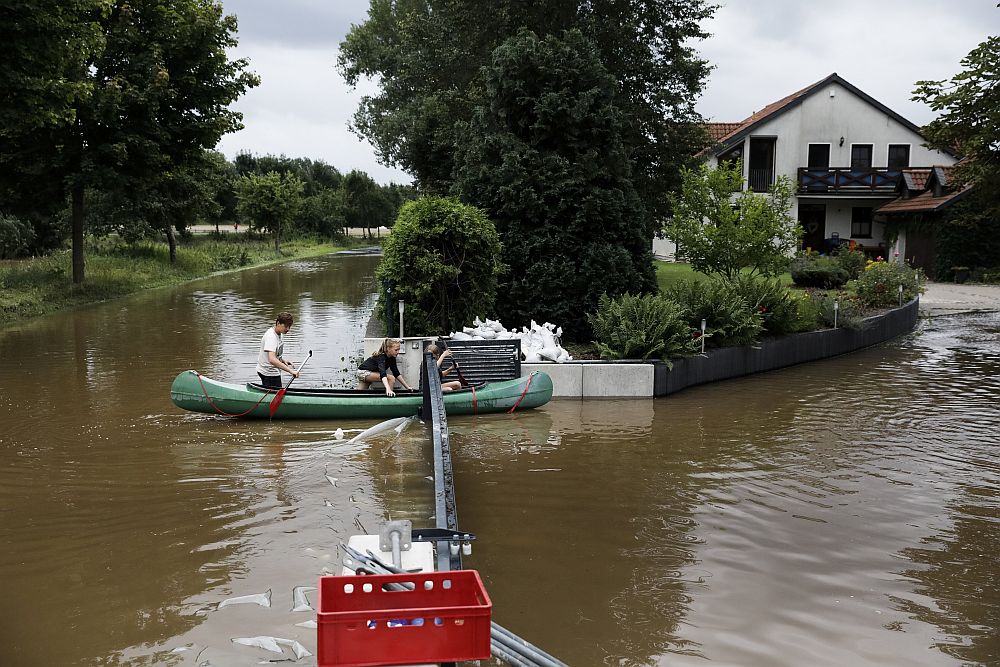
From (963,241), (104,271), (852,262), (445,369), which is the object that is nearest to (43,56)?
(445,369)

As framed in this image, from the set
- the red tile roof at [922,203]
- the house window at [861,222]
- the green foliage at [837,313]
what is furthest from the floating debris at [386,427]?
the house window at [861,222]

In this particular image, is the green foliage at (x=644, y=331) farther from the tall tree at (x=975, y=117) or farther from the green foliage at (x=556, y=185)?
the tall tree at (x=975, y=117)

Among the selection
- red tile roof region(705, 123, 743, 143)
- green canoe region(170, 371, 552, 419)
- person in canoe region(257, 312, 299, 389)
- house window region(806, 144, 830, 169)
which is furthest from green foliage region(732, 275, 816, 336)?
red tile roof region(705, 123, 743, 143)

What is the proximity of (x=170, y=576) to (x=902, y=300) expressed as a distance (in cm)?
2137

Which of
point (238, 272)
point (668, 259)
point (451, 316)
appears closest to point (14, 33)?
point (451, 316)

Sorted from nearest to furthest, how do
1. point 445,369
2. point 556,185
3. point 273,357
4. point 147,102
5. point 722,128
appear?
point 273,357, point 445,369, point 556,185, point 147,102, point 722,128

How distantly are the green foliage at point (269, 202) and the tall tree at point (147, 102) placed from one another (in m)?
31.8

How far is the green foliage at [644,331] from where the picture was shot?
14711 millimetres

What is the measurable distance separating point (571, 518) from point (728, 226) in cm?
1177

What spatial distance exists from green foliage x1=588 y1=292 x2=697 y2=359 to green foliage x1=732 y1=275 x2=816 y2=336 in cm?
264

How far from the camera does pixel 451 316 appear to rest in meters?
16.1

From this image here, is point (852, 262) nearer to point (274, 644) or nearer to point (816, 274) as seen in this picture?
A: point (816, 274)

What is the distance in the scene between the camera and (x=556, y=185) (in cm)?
1794

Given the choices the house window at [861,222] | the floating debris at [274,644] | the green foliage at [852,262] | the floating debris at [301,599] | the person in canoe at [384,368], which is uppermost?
the house window at [861,222]
